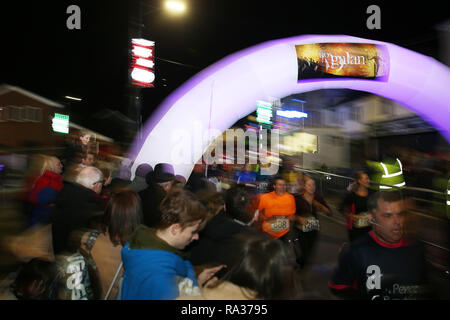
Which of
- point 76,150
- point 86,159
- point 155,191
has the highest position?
point 76,150

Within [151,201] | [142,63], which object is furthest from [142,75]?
[151,201]

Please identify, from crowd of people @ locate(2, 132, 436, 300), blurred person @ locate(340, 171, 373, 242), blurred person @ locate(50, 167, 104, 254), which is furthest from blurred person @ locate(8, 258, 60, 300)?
blurred person @ locate(340, 171, 373, 242)

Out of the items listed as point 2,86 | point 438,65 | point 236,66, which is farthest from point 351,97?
point 2,86

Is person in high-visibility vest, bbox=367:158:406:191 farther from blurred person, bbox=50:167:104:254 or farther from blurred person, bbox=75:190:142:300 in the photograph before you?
blurred person, bbox=50:167:104:254

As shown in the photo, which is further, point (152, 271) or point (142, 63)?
point (142, 63)

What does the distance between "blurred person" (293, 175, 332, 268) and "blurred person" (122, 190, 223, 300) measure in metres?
2.22

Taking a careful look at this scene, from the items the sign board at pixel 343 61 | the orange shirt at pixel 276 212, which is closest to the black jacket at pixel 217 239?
the orange shirt at pixel 276 212

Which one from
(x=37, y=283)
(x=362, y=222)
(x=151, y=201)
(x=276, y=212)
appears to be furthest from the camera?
(x=276, y=212)

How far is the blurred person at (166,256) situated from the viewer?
1.51 meters

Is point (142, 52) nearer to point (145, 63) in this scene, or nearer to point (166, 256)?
point (145, 63)

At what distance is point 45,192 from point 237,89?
2.89m

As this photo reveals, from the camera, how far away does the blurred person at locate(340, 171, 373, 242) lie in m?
3.70

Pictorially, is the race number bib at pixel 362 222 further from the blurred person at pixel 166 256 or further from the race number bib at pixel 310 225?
the blurred person at pixel 166 256

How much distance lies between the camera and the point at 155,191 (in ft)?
11.4
